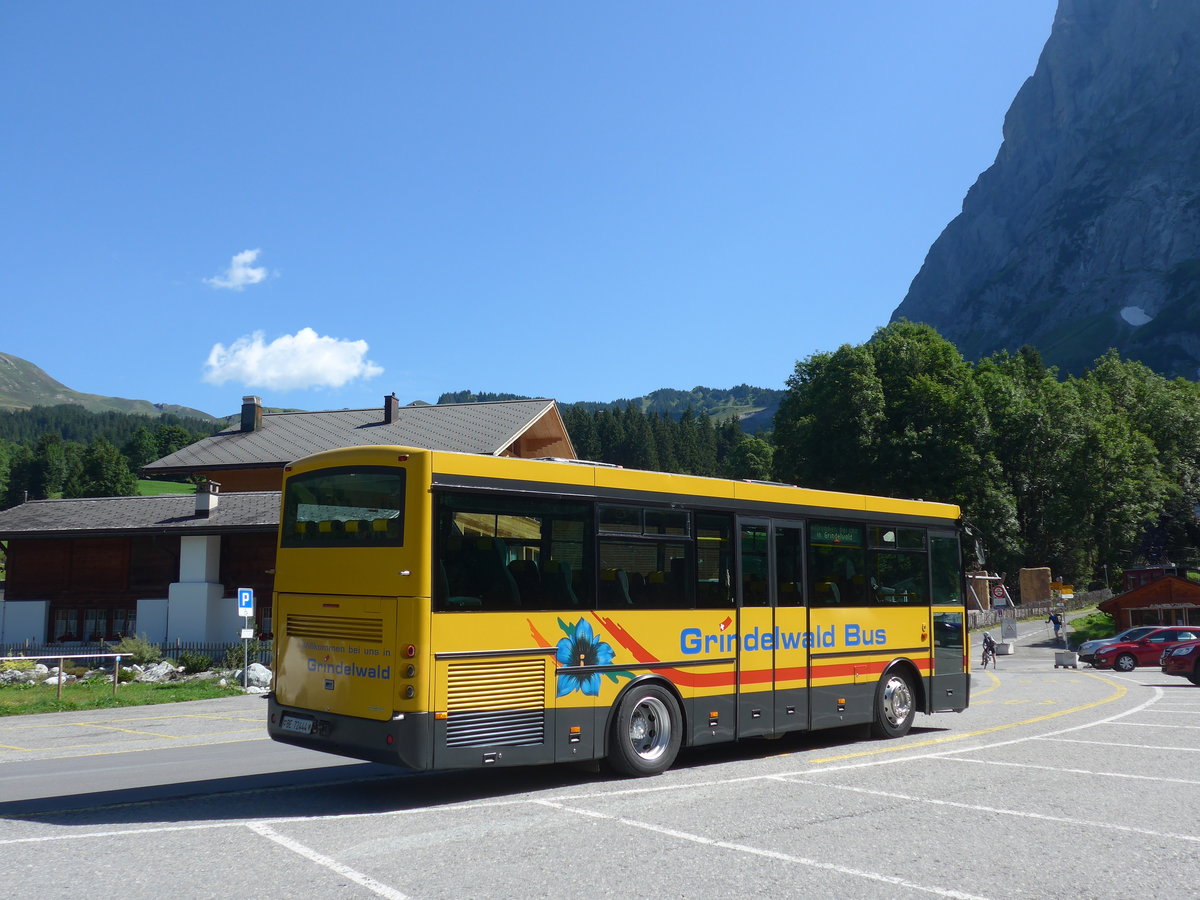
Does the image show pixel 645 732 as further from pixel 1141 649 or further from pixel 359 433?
pixel 359 433

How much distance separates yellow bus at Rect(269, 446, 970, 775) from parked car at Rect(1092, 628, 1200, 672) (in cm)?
2798

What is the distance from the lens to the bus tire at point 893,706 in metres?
13.3

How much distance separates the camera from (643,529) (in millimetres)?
10406

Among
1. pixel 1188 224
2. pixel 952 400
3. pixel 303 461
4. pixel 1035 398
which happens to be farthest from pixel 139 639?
pixel 1188 224

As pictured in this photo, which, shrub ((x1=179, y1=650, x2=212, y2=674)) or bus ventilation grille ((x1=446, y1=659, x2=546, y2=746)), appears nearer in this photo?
bus ventilation grille ((x1=446, y1=659, x2=546, y2=746))

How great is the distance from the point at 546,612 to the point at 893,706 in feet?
21.1

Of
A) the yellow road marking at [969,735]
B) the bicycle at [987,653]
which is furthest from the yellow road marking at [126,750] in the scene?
the bicycle at [987,653]

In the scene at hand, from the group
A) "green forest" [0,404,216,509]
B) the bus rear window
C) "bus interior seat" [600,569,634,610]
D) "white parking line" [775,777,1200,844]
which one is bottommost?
"white parking line" [775,777,1200,844]

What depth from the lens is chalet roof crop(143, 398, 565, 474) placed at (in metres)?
42.6

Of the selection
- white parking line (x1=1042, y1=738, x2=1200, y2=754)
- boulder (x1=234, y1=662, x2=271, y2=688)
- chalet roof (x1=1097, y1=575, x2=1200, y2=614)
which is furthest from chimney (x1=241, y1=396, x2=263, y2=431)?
chalet roof (x1=1097, y1=575, x2=1200, y2=614)

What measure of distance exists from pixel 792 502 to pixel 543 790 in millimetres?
4744

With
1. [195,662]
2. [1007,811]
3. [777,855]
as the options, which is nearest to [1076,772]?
[1007,811]

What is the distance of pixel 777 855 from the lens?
665 cm

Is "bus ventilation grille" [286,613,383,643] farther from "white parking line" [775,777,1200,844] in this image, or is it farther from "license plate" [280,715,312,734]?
"white parking line" [775,777,1200,844]
